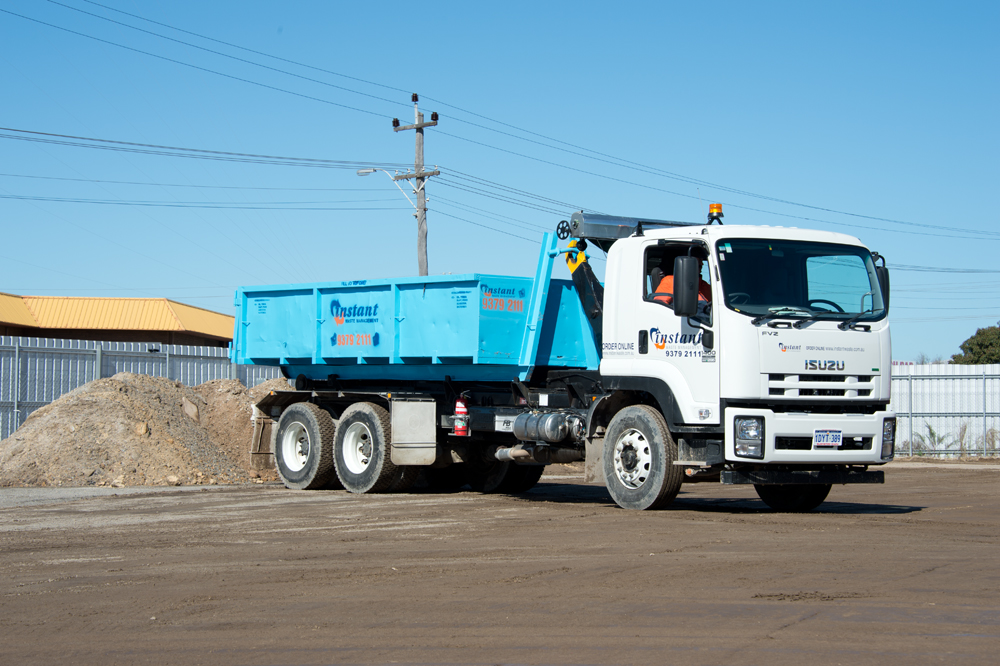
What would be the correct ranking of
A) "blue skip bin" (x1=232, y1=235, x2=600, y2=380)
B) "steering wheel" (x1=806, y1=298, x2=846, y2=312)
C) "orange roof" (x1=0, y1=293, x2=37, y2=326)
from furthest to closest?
"orange roof" (x1=0, y1=293, x2=37, y2=326)
"blue skip bin" (x1=232, y1=235, x2=600, y2=380)
"steering wheel" (x1=806, y1=298, x2=846, y2=312)

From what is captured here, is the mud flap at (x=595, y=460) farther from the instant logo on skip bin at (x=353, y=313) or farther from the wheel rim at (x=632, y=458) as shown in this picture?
the instant logo on skip bin at (x=353, y=313)

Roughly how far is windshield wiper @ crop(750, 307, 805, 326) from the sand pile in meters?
11.7

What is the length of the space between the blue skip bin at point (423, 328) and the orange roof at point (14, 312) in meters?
33.7

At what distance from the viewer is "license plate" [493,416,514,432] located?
1440 cm

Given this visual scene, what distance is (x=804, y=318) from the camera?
37.8 feet

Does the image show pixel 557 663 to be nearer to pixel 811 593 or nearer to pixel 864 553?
pixel 811 593

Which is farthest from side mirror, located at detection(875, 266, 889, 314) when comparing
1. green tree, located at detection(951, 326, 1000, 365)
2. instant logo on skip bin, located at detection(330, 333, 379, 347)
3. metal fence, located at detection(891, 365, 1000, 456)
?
green tree, located at detection(951, 326, 1000, 365)

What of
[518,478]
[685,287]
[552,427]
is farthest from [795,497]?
[518,478]

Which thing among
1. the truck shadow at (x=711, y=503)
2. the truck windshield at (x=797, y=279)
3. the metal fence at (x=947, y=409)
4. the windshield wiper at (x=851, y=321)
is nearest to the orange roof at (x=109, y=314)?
the metal fence at (x=947, y=409)

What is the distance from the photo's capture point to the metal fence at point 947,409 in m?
28.7

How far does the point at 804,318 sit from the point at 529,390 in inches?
157

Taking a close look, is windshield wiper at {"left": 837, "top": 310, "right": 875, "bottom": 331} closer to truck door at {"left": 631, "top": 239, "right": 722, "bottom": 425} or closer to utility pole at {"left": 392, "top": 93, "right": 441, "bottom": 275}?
truck door at {"left": 631, "top": 239, "right": 722, "bottom": 425}

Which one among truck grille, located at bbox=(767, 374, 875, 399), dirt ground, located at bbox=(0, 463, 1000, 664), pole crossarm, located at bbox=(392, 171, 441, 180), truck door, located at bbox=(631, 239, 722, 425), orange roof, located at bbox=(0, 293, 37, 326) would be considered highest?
pole crossarm, located at bbox=(392, 171, 441, 180)

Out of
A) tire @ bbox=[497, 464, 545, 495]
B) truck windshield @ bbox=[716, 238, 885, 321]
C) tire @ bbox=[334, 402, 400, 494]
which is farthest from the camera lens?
tire @ bbox=[497, 464, 545, 495]
